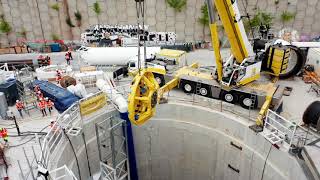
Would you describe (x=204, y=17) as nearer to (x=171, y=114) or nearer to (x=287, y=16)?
(x=287, y=16)

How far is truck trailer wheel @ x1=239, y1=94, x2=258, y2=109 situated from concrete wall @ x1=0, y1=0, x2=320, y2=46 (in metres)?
16.5

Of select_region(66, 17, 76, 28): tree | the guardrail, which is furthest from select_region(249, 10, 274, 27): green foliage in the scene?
the guardrail

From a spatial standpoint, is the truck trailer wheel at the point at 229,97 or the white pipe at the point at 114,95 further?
the truck trailer wheel at the point at 229,97

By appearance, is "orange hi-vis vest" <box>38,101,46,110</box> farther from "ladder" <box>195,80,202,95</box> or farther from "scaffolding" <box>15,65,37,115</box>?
"ladder" <box>195,80,202,95</box>

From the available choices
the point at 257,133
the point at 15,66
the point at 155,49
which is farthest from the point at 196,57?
the point at 15,66

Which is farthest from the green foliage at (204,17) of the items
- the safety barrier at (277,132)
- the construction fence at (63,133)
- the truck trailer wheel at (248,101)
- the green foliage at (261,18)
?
the safety barrier at (277,132)

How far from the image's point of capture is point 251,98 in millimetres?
17797

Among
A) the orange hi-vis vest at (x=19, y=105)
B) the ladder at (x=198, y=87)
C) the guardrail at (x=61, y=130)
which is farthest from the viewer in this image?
the ladder at (x=198, y=87)

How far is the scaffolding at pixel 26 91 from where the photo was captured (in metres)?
18.7

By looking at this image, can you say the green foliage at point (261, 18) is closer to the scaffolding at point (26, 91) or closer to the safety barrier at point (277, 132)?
the safety barrier at point (277, 132)

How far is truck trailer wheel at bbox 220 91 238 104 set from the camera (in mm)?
18438

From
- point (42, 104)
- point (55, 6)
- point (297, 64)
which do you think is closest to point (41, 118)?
point (42, 104)

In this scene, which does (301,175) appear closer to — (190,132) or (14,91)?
(190,132)

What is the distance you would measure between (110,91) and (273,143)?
33.1 feet
